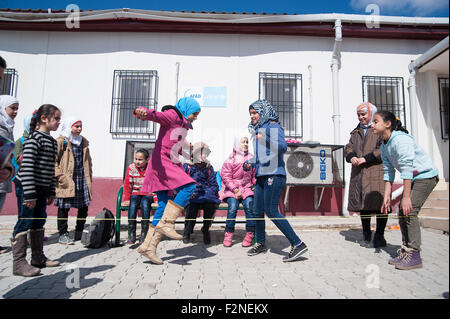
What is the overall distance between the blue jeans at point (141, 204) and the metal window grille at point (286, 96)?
3914 millimetres

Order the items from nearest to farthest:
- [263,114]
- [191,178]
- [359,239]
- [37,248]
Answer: [37,248] < [191,178] < [263,114] < [359,239]

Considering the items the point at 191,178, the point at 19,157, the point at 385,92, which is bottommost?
the point at 191,178

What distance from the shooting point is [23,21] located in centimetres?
634

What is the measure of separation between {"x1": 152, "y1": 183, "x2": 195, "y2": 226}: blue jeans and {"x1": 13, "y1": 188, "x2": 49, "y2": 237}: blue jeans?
3.56 feet

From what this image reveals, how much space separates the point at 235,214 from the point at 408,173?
2.24 metres

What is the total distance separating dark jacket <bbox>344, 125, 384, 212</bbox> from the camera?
3426 millimetres

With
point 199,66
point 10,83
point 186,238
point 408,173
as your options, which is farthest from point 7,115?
point 10,83

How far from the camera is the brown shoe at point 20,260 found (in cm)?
240

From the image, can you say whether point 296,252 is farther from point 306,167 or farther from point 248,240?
point 306,167

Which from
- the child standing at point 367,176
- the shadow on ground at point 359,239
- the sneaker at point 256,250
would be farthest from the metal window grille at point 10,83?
the shadow on ground at point 359,239

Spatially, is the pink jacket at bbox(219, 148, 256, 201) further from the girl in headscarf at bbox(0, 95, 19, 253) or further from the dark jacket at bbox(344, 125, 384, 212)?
the girl in headscarf at bbox(0, 95, 19, 253)

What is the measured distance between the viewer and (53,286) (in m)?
2.18

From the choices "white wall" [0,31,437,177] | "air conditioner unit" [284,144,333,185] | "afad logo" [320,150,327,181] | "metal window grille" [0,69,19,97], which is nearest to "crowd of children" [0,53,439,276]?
"air conditioner unit" [284,144,333,185]
